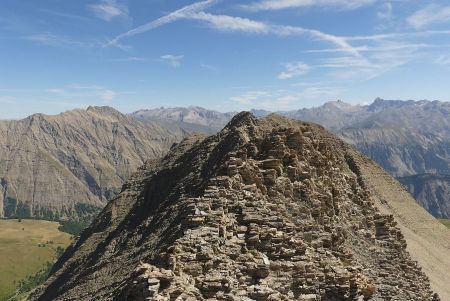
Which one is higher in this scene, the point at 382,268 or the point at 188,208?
the point at 188,208

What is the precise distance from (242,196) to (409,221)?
103 m

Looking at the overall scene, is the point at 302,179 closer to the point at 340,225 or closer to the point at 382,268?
the point at 340,225

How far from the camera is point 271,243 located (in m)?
36.2

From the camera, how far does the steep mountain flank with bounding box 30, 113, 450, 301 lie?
32438mm

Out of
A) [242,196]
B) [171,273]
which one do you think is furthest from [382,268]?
[171,273]

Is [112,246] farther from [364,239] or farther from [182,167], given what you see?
[364,239]

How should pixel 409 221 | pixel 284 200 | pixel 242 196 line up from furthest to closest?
pixel 409 221 < pixel 284 200 < pixel 242 196

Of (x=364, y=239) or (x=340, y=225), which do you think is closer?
(x=340, y=225)

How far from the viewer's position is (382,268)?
56.3m

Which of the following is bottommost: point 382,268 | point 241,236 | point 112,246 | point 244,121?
point 112,246

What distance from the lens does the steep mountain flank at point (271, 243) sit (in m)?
32.4

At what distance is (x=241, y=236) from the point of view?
119ft

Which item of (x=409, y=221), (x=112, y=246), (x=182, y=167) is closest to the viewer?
(x=112, y=246)

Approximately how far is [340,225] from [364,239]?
6731mm
